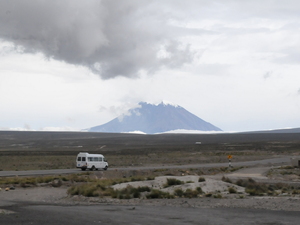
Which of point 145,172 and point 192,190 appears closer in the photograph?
point 192,190

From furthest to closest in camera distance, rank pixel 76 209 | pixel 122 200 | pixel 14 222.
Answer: pixel 122 200, pixel 76 209, pixel 14 222

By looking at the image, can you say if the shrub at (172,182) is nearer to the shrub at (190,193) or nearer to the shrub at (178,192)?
the shrub at (178,192)

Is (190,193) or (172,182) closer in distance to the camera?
(190,193)

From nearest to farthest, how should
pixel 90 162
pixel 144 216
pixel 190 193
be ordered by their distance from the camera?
pixel 144 216, pixel 190 193, pixel 90 162

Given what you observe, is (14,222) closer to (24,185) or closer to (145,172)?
(24,185)

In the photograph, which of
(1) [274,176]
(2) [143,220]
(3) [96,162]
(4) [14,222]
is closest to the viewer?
(4) [14,222]

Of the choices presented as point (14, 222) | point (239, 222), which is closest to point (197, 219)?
point (239, 222)

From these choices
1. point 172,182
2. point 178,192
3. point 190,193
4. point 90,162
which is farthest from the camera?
point 90,162

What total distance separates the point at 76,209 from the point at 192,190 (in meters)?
9.06

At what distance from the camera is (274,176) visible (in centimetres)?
4088

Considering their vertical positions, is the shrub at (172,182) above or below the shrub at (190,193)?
above

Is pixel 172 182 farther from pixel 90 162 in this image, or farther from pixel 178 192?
pixel 90 162

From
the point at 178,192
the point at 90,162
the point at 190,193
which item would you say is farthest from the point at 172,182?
the point at 90,162

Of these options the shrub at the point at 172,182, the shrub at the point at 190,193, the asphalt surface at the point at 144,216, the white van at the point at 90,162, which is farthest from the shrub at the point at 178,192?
the white van at the point at 90,162
